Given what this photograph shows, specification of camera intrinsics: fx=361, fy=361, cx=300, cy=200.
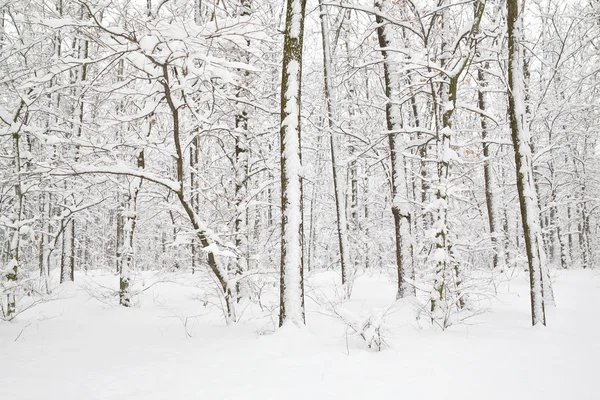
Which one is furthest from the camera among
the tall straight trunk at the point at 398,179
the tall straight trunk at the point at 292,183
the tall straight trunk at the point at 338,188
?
the tall straight trunk at the point at 338,188

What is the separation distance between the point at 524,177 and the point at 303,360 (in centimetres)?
446

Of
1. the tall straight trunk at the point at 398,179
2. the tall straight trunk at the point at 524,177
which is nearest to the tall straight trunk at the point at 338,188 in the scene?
the tall straight trunk at the point at 398,179

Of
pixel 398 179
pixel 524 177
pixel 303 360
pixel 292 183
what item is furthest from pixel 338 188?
pixel 303 360

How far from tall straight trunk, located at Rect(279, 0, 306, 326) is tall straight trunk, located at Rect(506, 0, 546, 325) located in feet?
11.3

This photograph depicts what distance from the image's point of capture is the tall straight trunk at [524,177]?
5359 mm

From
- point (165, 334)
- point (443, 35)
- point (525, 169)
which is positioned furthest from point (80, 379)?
point (443, 35)

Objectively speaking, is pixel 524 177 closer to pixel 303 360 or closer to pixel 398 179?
pixel 398 179

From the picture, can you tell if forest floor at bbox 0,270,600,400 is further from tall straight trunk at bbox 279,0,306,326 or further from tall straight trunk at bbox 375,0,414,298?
tall straight trunk at bbox 375,0,414,298

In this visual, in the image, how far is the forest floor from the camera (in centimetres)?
318

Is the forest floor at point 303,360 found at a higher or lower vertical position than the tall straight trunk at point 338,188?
lower

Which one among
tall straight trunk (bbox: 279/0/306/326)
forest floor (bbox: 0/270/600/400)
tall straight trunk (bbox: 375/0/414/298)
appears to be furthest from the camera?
tall straight trunk (bbox: 375/0/414/298)

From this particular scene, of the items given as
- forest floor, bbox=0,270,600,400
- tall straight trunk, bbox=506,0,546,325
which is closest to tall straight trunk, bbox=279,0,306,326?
forest floor, bbox=0,270,600,400

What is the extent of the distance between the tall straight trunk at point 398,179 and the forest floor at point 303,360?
1.00 m

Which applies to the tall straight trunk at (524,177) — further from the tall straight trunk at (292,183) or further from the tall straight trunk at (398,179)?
the tall straight trunk at (292,183)
